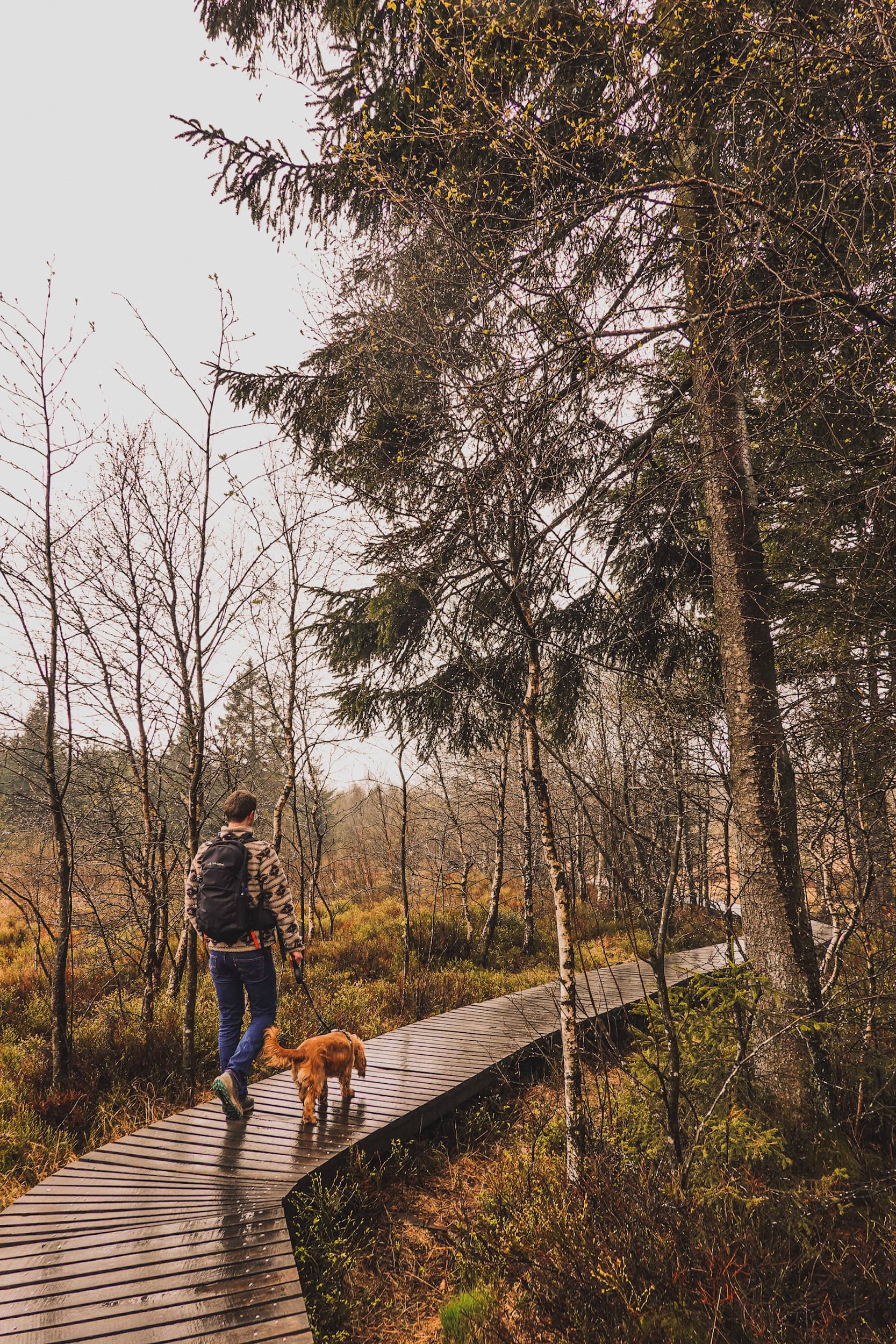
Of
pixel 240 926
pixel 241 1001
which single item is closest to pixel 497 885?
pixel 241 1001

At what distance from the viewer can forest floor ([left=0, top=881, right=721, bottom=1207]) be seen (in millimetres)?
4984

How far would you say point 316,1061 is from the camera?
177 inches

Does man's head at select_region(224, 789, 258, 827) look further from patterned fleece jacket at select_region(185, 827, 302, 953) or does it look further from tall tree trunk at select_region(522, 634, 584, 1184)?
tall tree trunk at select_region(522, 634, 584, 1184)

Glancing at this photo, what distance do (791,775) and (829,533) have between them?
1.97 m

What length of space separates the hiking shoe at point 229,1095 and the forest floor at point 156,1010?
4.15 feet

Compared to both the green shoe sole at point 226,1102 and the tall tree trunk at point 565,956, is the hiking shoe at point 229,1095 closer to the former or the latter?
the green shoe sole at point 226,1102

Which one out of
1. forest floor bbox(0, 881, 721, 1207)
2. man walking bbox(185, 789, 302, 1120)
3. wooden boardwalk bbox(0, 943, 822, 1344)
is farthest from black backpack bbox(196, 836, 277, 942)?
forest floor bbox(0, 881, 721, 1207)

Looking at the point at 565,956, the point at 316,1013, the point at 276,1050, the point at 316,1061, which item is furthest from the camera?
the point at 316,1013

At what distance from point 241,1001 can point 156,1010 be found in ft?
11.9

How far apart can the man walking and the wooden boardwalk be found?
48 cm

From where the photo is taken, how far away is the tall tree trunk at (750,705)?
14.0 feet

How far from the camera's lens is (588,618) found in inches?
259

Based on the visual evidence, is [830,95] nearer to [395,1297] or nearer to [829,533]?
[829,533]

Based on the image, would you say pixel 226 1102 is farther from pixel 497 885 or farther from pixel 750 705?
pixel 497 885
